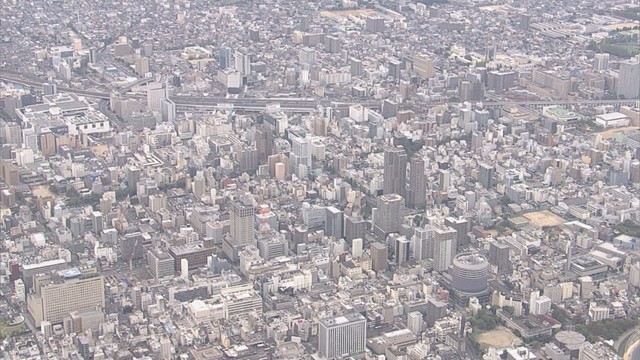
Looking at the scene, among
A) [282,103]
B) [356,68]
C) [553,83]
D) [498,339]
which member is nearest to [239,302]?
[498,339]

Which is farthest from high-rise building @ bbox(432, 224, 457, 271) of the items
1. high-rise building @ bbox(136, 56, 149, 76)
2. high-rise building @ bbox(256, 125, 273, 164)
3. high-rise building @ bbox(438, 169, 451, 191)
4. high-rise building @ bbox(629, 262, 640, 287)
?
high-rise building @ bbox(136, 56, 149, 76)

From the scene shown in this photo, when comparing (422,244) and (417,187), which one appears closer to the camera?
(422,244)

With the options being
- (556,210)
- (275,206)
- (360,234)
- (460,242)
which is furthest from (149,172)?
(556,210)

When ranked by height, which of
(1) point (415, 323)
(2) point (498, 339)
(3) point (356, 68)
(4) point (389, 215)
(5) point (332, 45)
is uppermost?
(5) point (332, 45)

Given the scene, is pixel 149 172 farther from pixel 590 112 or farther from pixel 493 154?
pixel 590 112

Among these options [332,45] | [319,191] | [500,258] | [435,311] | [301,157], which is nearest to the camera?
[435,311]

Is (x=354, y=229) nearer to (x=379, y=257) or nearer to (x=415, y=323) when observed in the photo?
(x=379, y=257)
